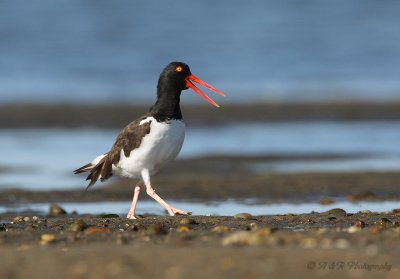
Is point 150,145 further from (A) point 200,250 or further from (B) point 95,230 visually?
(A) point 200,250

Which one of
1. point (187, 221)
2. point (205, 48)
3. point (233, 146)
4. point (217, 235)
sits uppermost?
point (205, 48)

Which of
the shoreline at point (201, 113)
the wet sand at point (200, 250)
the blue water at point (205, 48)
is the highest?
the blue water at point (205, 48)

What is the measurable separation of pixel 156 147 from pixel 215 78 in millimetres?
14366

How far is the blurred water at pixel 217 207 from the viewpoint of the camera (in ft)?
33.5

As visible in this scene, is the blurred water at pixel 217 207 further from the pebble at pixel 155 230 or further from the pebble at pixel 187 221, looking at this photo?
the pebble at pixel 155 230

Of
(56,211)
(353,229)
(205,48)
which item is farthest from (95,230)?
(205,48)

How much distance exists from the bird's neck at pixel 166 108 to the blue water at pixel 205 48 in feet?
35.1

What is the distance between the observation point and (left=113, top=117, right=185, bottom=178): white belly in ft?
30.8

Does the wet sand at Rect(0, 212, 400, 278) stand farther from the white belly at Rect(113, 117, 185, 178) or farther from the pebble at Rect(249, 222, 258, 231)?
the white belly at Rect(113, 117, 185, 178)

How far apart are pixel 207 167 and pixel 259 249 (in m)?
7.36

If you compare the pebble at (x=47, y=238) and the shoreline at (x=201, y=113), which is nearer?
the pebble at (x=47, y=238)

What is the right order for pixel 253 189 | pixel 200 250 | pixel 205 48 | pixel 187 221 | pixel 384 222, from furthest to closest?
pixel 205 48, pixel 253 189, pixel 187 221, pixel 384 222, pixel 200 250

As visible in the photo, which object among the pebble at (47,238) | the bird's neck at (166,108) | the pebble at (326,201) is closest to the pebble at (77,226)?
the pebble at (47,238)

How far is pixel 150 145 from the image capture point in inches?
370
